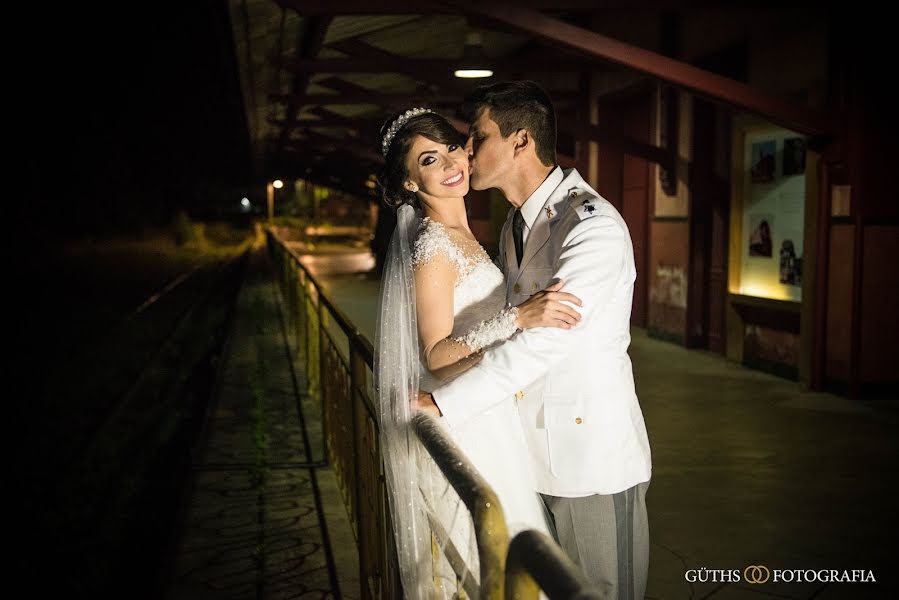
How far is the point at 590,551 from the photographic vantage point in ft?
8.25

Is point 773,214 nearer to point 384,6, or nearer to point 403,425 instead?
point 384,6

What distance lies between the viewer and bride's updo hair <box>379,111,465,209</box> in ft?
9.25

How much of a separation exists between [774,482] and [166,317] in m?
17.6

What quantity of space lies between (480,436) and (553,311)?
0.58 m

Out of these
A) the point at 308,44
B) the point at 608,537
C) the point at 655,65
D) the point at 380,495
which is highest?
the point at 308,44

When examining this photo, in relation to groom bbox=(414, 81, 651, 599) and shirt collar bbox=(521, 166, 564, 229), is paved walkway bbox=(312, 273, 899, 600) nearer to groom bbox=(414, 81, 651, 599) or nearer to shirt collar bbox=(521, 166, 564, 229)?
groom bbox=(414, 81, 651, 599)

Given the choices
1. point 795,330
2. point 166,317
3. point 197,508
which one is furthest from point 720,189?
point 166,317

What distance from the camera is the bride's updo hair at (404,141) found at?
2.82m

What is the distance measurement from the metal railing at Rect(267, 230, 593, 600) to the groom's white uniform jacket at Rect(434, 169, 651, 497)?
24 centimetres

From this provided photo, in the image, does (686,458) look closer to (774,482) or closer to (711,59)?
(774,482)

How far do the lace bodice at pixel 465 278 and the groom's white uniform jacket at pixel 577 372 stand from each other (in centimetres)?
25

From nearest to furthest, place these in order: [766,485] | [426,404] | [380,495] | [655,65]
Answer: [426,404], [380,495], [766,485], [655,65]

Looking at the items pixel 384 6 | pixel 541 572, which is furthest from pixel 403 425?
pixel 384 6

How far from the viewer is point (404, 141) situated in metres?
2.86
